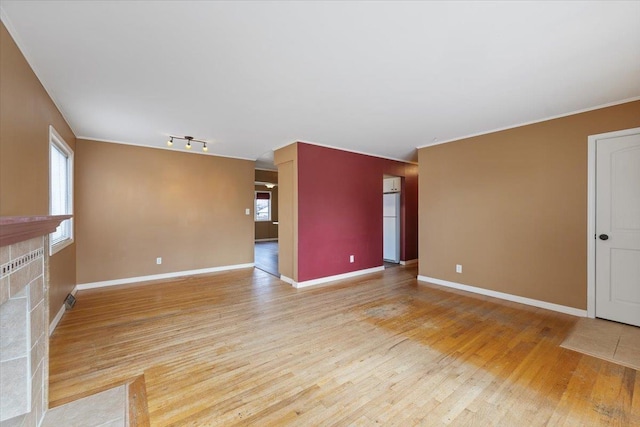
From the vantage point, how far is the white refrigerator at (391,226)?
6148 mm

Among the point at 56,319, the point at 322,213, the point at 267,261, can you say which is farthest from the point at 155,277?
the point at 322,213

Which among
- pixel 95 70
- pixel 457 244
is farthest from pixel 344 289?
pixel 95 70

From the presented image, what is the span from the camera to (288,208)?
4.70 metres

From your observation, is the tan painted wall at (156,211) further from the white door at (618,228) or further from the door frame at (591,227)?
the white door at (618,228)

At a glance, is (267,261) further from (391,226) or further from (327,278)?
(391,226)

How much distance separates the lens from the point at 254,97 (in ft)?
9.12

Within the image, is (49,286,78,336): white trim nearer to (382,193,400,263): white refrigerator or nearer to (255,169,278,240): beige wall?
(382,193,400,263): white refrigerator

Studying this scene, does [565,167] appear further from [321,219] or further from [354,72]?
[321,219]

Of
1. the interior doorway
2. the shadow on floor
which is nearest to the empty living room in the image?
the shadow on floor

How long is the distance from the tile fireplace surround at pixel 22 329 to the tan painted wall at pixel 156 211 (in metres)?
3.33

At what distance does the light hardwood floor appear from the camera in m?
1.69

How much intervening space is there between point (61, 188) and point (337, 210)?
13.4 ft

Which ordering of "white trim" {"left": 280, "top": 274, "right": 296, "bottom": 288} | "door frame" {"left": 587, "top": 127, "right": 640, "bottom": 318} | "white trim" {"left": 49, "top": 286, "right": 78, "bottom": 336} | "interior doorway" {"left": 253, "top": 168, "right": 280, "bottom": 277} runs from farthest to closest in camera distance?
"interior doorway" {"left": 253, "top": 168, "right": 280, "bottom": 277}, "white trim" {"left": 280, "top": 274, "right": 296, "bottom": 288}, "door frame" {"left": 587, "top": 127, "right": 640, "bottom": 318}, "white trim" {"left": 49, "top": 286, "right": 78, "bottom": 336}

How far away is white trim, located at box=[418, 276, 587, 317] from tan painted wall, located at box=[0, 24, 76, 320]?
5033 mm
